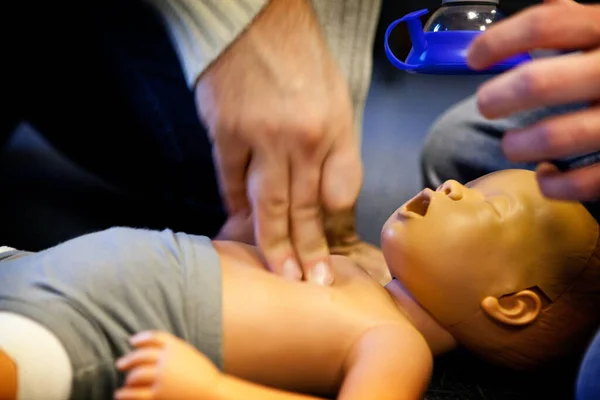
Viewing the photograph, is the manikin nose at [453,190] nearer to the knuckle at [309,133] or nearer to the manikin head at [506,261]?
the manikin head at [506,261]

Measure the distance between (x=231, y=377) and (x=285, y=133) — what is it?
27 cm

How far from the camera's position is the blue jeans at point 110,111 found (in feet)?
3.89

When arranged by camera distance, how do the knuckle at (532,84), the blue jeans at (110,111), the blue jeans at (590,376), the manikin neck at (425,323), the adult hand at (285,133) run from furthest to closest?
1. the blue jeans at (110,111)
2. the manikin neck at (425,323)
3. the adult hand at (285,133)
4. the blue jeans at (590,376)
5. the knuckle at (532,84)

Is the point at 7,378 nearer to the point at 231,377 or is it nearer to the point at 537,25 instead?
the point at 231,377

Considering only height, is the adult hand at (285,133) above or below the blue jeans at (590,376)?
above

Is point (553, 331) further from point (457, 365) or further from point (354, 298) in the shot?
point (354, 298)

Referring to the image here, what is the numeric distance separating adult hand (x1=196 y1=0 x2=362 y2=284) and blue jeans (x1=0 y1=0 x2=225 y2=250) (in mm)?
386

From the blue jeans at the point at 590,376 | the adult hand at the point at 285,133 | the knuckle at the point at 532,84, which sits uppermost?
the knuckle at the point at 532,84

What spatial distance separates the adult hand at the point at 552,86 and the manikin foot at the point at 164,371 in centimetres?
33

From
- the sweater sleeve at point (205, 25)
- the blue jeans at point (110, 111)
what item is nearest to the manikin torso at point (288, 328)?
the sweater sleeve at point (205, 25)

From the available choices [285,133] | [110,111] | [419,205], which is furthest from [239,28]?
[110,111]

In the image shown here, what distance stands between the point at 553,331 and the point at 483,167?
353 mm

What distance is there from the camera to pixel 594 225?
810 millimetres

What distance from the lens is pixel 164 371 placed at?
0.57m
